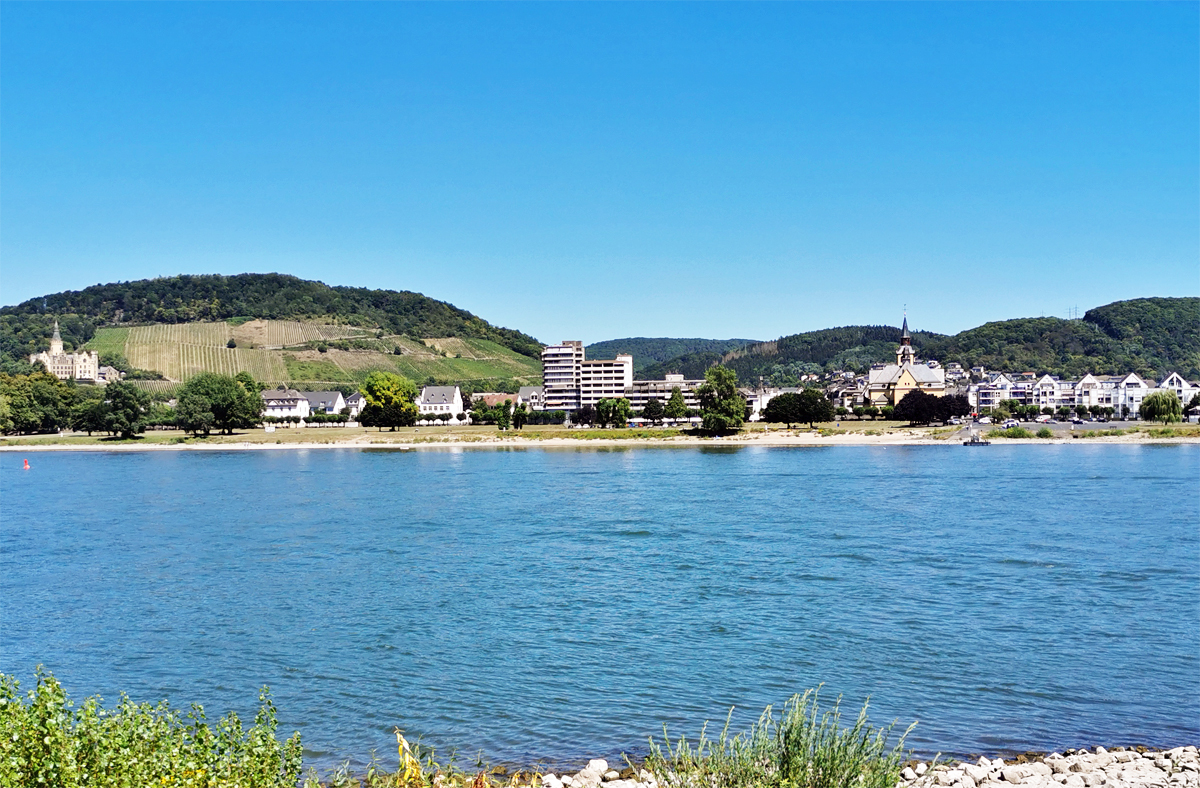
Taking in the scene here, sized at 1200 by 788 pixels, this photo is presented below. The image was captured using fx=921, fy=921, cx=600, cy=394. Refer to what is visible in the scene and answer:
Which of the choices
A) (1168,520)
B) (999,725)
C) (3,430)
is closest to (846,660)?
(999,725)

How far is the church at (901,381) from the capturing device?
12000 centimetres

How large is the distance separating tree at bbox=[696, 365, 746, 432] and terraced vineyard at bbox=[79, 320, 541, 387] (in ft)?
239

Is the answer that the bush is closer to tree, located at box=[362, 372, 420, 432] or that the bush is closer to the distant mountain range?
tree, located at box=[362, 372, 420, 432]

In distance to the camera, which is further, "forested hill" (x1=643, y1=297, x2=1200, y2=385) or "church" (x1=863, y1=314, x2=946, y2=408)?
"forested hill" (x1=643, y1=297, x2=1200, y2=385)

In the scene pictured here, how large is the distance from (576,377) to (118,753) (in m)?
117

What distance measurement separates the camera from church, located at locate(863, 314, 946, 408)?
120000 mm

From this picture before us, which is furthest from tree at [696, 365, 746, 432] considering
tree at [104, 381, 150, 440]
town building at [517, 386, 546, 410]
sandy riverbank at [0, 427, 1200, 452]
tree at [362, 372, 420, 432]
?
tree at [104, 381, 150, 440]

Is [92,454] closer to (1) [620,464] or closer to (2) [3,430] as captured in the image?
(2) [3,430]

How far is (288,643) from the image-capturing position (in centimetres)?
1575

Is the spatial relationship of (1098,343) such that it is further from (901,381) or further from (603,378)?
(603,378)

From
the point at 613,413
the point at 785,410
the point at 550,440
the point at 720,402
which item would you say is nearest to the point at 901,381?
the point at 785,410

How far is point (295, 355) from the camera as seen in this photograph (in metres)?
147

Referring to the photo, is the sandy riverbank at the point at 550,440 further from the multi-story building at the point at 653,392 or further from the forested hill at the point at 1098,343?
the forested hill at the point at 1098,343

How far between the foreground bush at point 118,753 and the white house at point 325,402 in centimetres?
11221
